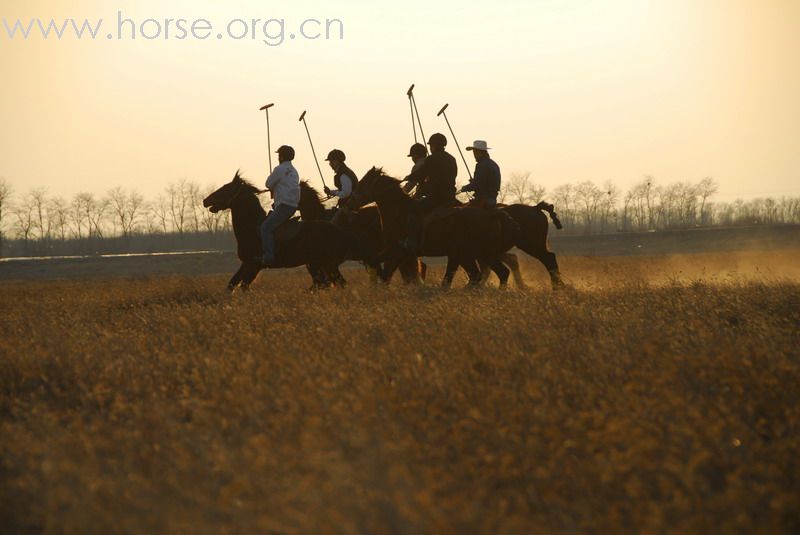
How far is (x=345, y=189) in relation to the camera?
18.1m

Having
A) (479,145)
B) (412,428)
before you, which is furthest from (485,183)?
(412,428)

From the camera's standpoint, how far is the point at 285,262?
16578 mm

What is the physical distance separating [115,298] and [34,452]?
11680 millimetres

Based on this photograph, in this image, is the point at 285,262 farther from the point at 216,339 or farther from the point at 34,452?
the point at 34,452

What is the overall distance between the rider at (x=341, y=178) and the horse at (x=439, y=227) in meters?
1.49

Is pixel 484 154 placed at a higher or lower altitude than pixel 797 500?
higher

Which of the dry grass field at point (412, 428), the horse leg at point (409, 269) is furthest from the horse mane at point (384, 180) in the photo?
the dry grass field at point (412, 428)

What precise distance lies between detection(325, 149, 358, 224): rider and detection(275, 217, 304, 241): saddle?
139cm

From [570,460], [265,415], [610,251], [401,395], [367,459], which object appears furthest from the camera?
[610,251]

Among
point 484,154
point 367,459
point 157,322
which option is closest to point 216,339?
point 157,322

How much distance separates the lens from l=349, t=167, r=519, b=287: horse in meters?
16.2

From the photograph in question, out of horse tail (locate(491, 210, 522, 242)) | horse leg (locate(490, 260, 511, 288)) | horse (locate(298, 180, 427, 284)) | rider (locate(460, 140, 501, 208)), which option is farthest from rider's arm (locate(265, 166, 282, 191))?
horse leg (locate(490, 260, 511, 288))

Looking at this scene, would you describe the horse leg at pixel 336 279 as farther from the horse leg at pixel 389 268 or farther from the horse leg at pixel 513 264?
the horse leg at pixel 513 264

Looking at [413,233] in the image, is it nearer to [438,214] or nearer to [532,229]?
[438,214]
